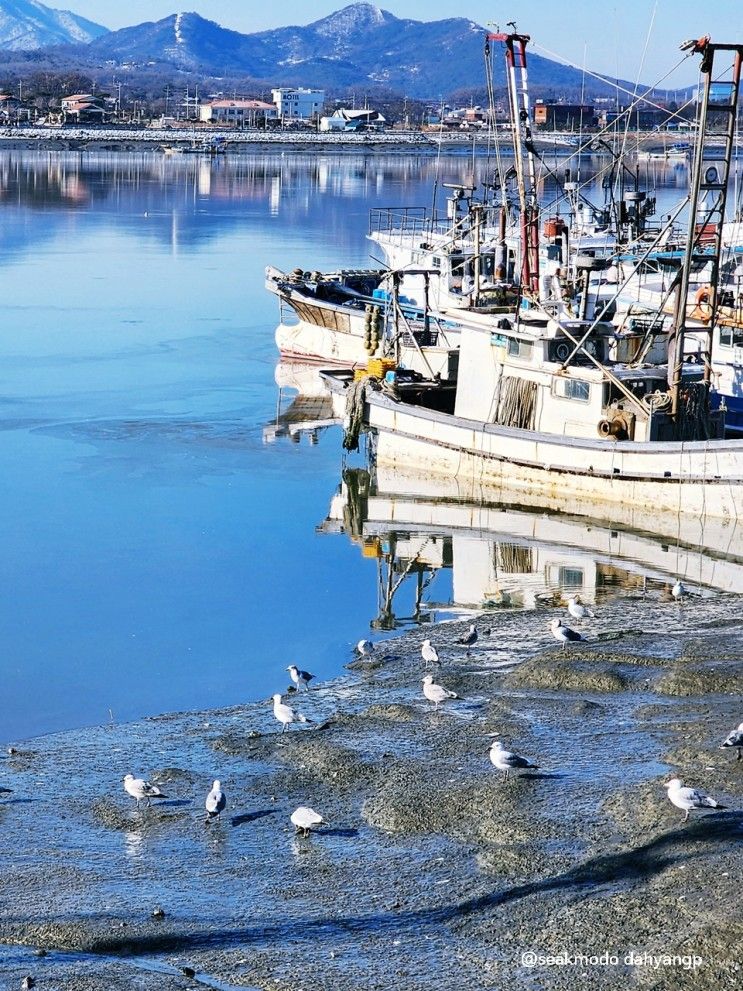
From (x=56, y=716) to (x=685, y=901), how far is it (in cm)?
679

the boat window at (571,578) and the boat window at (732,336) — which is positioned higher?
the boat window at (732,336)

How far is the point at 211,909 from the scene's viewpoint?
858cm

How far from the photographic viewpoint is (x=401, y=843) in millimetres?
9414

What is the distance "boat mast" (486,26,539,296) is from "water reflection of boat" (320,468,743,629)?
4.36 metres

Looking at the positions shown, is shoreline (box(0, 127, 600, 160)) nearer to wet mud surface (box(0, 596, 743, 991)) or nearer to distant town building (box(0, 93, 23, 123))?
distant town building (box(0, 93, 23, 123))

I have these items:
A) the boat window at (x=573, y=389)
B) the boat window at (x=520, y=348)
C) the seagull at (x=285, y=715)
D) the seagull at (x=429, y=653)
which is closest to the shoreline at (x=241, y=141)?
the boat window at (x=520, y=348)

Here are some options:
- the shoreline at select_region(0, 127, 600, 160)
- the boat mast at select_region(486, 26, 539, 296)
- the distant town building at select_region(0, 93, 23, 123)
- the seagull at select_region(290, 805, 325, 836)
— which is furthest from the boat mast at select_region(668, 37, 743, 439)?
the distant town building at select_region(0, 93, 23, 123)

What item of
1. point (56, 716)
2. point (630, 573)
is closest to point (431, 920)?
point (56, 716)

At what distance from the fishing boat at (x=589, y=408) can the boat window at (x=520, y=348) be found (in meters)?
0.02

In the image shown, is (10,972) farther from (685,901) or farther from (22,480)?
(22,480)

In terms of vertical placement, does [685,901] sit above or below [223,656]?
above

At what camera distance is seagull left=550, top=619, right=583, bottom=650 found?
44.5ft

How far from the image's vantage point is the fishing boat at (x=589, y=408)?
19.9m

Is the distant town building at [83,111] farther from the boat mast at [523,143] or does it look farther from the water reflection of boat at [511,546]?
the water reflection of boat at [511,546]
